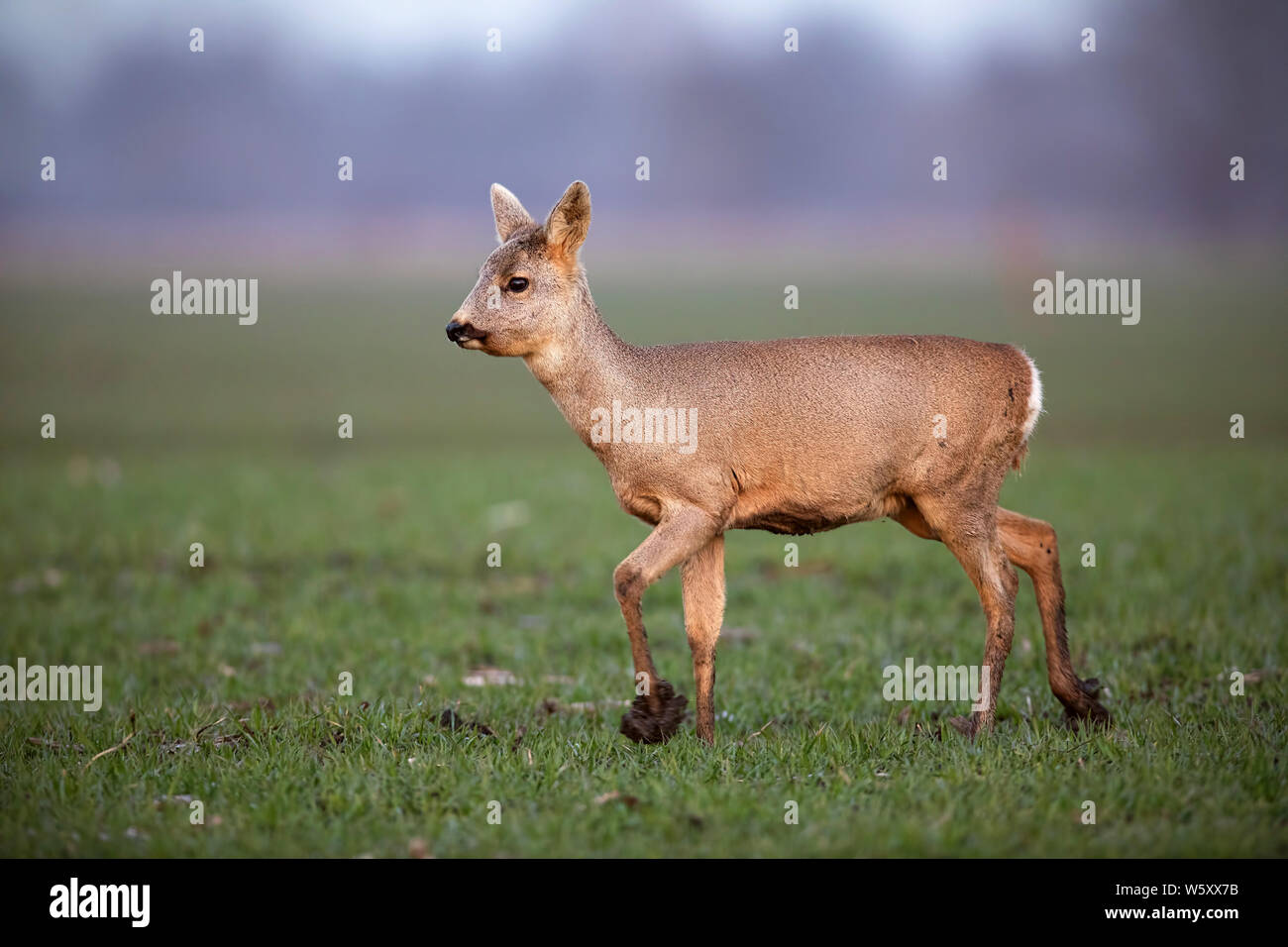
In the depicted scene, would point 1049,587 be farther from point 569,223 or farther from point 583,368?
point 569,223

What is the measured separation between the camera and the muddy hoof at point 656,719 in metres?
7.62

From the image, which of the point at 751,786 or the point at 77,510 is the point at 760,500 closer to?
the point at 751,786

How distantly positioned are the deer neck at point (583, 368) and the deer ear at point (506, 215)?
641mm

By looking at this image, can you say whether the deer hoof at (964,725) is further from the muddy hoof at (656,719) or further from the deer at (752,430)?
the muddy hoof at (656,719)

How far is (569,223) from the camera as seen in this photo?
26.1ft

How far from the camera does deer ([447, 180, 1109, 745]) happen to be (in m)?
7.82

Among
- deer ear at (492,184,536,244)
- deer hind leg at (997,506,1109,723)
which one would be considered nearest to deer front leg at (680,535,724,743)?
deer hind leg at (997,506,1109,723)

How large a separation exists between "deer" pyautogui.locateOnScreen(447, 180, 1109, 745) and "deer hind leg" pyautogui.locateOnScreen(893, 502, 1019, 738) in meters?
0.01

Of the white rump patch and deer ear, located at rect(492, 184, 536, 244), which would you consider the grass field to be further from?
deer ear, located at rect(492, 184, 536, 244)

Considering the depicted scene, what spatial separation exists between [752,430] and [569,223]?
1.56 metres

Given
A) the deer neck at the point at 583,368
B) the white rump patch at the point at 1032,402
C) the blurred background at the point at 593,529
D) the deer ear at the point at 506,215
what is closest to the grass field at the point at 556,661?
the blurred background at the point at 593,529

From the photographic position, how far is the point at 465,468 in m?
21.4

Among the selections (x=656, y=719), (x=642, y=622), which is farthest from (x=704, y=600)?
(x=656, y=719)

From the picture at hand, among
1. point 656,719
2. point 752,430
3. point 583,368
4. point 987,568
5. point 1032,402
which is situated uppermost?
point 583,368
